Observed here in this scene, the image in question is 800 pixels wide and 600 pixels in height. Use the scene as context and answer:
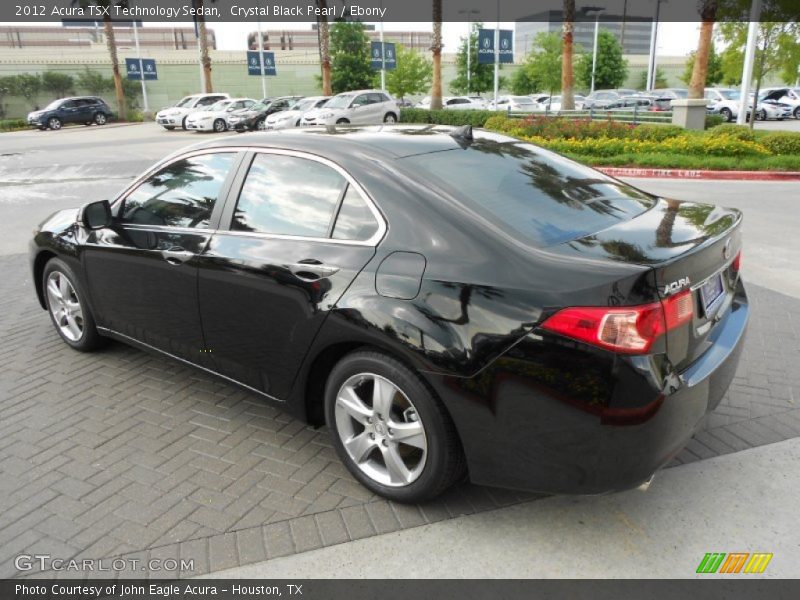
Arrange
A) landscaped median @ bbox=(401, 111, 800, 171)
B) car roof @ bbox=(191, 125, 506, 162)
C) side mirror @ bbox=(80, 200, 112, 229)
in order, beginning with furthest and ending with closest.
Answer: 1. landscaped median @ bbox=(401, 111, 800, 171)
2. side mirror @ bbox=(80, 200, 112, 229)
3. car roof @ bbox=(191, 125, 506, 162)

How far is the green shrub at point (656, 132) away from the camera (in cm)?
1791

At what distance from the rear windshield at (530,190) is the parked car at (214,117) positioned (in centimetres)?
3145

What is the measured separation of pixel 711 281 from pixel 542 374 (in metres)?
0.97

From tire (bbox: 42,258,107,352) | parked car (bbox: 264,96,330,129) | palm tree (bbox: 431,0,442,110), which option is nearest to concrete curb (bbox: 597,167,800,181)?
tire (bbox: 42,258,107,352)

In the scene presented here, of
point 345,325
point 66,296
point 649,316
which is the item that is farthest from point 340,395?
point 66,296

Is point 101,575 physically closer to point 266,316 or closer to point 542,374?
point 266,316

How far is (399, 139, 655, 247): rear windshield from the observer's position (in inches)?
116

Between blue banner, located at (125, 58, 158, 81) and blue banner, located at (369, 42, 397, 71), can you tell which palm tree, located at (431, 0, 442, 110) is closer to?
blue banner, located at (369, 42, 397, 71)

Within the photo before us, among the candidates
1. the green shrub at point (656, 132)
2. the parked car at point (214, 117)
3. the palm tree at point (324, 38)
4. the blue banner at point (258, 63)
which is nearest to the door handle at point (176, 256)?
the green shrub at point (656, 132)

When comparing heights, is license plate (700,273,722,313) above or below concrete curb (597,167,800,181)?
above

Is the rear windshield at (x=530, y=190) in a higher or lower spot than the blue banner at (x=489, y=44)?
lower

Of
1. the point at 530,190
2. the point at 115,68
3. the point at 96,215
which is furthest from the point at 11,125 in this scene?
the point at 530,190

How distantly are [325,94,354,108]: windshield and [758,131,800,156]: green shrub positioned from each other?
17.2 metres

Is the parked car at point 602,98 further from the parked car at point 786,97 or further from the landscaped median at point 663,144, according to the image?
the landscaped median at point 663,144
